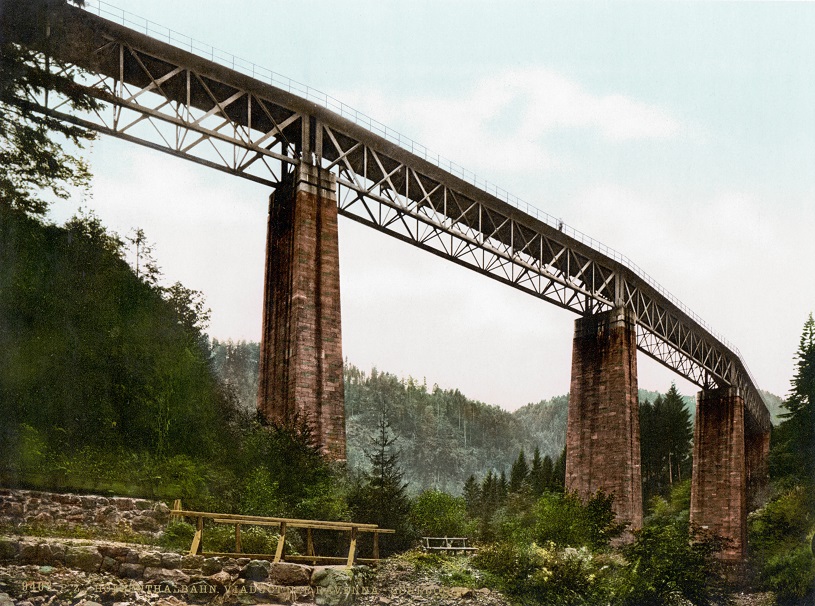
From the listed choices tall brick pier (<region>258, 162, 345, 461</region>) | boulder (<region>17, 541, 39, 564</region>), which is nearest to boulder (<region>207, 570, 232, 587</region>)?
boulder (<region>17, 541, 39, 564</region>)

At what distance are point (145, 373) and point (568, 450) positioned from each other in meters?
22.1

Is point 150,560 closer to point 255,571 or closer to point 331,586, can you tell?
point 255,571

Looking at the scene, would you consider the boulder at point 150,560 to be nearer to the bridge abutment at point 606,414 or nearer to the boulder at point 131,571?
the boulder at point 131,571

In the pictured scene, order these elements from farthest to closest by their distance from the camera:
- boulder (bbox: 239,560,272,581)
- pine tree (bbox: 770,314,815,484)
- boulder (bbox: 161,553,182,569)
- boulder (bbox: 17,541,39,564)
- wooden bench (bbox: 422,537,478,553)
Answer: pine tree (bbox: 770,314,815,484) < wooden bench (bbox: 422,537,478,553) < boulder (bbox: 239,560,272,581) < boulder (bbox: 161,553,182,569) < boulder (bbox: 17,541,39,564)

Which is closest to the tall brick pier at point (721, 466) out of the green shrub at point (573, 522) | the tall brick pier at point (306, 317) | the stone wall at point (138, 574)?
the green shrub at point (573, 522)

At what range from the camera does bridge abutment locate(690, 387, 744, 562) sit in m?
42.9

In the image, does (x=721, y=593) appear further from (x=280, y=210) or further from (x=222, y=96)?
(x=222, y=96)

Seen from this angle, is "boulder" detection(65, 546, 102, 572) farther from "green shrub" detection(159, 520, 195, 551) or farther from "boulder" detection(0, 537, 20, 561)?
"green shrub" detection(159, 520, 195, 551)

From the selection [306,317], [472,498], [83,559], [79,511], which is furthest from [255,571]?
[472,498]

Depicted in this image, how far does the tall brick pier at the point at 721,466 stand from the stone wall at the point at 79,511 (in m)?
36.8

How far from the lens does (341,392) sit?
866 inches

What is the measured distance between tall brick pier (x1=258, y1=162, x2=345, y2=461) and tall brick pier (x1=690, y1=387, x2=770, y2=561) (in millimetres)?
29683

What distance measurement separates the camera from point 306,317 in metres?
21.8

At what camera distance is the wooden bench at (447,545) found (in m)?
21.2
